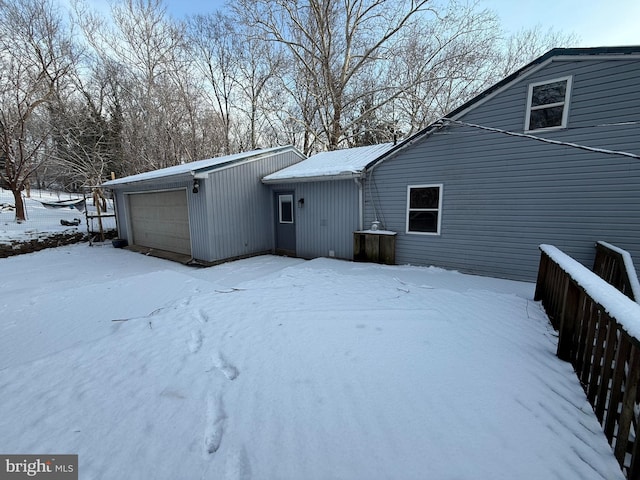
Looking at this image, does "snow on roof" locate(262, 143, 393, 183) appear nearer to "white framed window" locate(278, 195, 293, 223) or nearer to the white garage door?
"white framed window" locate(278, 195, 293, 223)

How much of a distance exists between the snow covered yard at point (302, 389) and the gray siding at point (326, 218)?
10.3 ft

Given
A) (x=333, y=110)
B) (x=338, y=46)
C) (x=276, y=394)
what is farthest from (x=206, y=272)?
(x=338, y=46)

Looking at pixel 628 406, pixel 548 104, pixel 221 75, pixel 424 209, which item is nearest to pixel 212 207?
pixel 424 209

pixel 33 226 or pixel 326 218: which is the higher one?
pixel 326 218

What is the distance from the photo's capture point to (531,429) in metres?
1.99

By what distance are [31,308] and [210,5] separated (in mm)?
19626

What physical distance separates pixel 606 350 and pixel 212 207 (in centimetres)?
809

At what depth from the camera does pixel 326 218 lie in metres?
8.23

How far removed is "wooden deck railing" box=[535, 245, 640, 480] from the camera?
167cm

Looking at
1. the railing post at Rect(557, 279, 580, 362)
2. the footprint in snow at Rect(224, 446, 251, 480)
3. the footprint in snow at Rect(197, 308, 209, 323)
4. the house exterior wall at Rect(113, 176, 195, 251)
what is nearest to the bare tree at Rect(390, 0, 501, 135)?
the house exterior wall at Rect(113, 176, 195, 251)

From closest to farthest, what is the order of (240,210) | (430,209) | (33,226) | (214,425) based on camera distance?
(214,425) < (430,209) < (240,210) < (33,226)

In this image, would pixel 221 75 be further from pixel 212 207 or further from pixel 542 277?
pixel 542 277

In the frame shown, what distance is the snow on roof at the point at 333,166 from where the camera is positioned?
744 cm
